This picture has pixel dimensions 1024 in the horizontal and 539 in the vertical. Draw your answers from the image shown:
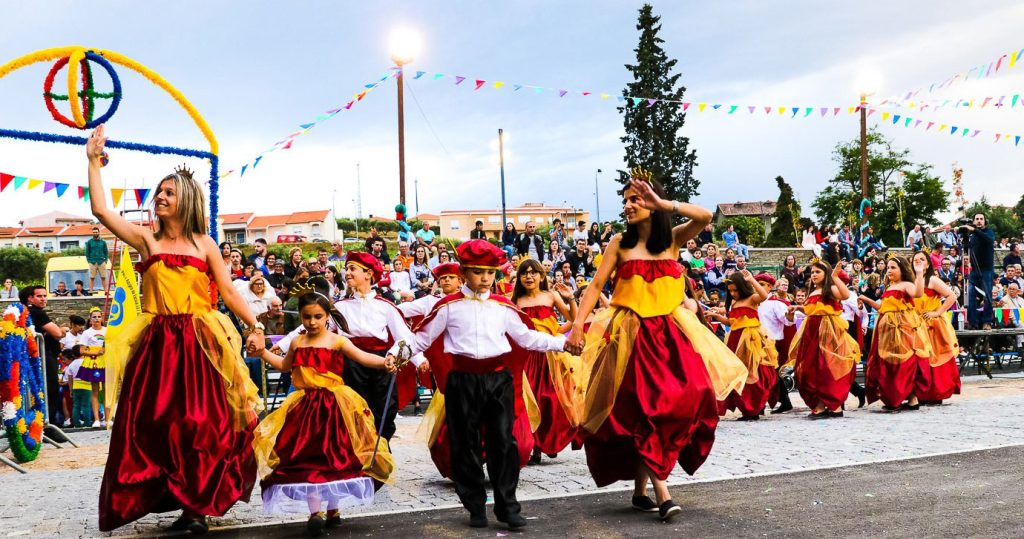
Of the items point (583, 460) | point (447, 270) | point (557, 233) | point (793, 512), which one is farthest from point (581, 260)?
point (793, 512)

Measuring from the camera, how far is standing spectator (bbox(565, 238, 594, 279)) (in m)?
20.8

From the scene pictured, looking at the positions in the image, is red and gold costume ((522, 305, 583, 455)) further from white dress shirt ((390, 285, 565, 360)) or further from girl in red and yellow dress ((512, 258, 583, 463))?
white dress shirt ((390, 285, 565, 360))

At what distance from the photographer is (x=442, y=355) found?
6.33 meters

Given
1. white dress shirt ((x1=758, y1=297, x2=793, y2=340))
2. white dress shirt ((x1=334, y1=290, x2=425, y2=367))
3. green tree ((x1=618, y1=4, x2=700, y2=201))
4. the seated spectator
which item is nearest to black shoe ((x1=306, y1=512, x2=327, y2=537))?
white dress shirt ((x1=334, y1=290, x2=425, y2=367))

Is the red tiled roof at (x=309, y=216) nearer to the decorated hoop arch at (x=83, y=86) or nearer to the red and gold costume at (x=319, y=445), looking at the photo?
the decorated hoop arch at (x=83, y=86)

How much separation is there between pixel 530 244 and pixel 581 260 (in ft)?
4.73

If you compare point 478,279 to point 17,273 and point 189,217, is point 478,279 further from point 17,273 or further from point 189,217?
point 17,273

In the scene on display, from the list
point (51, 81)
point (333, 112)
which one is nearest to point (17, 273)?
point (333, 112)

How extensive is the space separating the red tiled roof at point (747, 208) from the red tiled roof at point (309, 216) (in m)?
47.3

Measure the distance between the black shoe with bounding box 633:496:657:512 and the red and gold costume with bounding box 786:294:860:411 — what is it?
19.2 feet

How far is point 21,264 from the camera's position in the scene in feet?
168

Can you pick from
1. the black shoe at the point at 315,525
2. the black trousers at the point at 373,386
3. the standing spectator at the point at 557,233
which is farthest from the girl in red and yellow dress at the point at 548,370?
the standing spectator at the point at 557,233

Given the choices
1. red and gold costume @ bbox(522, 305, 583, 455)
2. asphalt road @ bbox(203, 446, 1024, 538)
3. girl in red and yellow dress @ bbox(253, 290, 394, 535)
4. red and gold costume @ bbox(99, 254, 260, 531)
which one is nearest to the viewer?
asphalt road @ bbox(203, 446, 1024, 538)

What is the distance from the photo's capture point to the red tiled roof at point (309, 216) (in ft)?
288
